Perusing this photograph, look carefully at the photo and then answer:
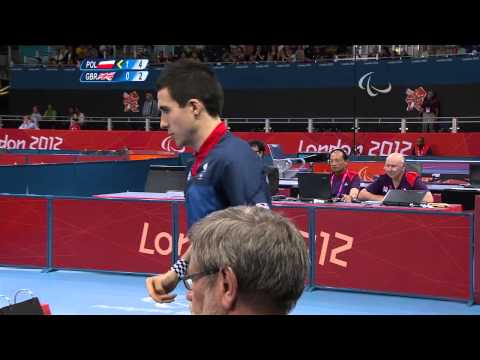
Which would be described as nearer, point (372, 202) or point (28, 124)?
point (372, 202)

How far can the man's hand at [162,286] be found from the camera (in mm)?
3570

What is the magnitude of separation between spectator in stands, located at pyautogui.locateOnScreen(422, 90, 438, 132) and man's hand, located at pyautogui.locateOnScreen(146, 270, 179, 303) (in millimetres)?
18645

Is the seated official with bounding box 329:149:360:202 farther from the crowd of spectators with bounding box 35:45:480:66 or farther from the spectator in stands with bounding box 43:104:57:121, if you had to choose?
the spectator in stands with bounding box 43:104:57:121

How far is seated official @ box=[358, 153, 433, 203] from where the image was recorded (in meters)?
9.66

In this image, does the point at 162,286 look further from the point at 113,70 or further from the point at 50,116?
the point at 50,116

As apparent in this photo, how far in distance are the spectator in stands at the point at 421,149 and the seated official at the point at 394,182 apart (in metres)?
9.65

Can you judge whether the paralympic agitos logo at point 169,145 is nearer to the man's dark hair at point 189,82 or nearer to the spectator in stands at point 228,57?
the spectator in stands at point 228,57

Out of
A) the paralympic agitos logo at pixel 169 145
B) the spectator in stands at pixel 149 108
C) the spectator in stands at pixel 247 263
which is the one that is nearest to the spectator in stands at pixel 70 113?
the spectator in stands at pixel 149 108

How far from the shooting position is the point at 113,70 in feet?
92.2

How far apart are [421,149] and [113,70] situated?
12103 mm

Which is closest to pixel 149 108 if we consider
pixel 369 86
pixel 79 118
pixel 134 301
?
pixel 79 118

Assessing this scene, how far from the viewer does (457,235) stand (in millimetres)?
8812

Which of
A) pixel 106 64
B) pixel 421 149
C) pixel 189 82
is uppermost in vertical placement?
pixel 106 64
